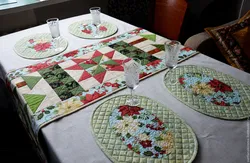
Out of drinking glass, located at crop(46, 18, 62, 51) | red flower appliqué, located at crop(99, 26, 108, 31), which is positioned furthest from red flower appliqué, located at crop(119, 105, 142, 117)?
red flower appliqué, located at crop(99, 26, 108, 31)

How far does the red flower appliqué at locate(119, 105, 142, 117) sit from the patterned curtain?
1697 mm

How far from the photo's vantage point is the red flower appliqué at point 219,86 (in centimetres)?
80

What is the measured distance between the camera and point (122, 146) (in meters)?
0.60

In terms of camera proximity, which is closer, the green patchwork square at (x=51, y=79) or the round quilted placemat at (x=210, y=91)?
the round quilted placemat at (x=210, y=91)

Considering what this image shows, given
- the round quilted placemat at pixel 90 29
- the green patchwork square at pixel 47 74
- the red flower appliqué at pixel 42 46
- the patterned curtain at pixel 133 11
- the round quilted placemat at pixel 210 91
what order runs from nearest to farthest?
the round quilted placemat at pixel 210 91 < the green patchwork square at pixel 47 74 < the red flower appliqué at pixel 42 46 < the round quilted placemat at pixel 90 29 < the patterned curtain at pixel 133 11

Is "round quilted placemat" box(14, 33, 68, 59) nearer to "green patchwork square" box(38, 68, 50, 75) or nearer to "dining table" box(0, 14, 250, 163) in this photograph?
"green patchwork square" box(38, 68, 50, 75)

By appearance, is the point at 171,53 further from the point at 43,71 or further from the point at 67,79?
the point at 43,71

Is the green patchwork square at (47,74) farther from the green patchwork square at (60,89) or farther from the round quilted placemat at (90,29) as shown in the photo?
the round quilted placemat at (90,29)

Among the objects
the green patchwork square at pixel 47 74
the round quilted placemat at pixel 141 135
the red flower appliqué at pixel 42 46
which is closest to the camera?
the round quilted placemat at pixel 141 135

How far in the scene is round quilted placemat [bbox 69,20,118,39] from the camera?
126cm

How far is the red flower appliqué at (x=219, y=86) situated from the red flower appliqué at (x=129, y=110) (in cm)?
32

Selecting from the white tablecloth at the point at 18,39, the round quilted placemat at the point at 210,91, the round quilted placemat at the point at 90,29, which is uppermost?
the round quilted placemat at the point at 90,29

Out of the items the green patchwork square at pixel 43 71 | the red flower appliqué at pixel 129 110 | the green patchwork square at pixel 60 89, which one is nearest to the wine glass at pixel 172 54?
the red flower appliqué at pixel 129 110

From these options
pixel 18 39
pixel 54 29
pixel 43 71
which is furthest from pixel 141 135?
pixel 18 39
